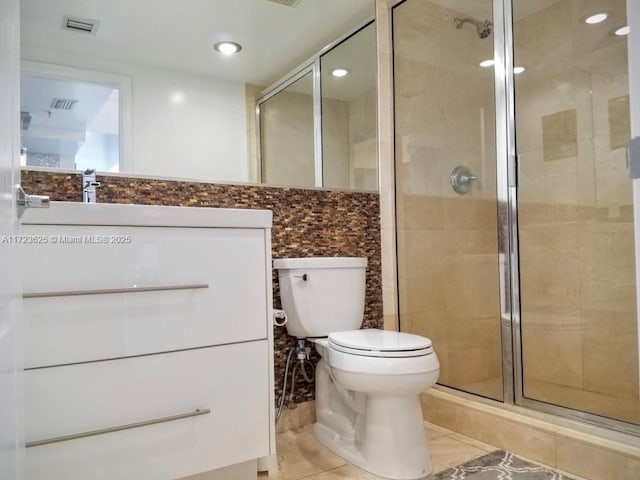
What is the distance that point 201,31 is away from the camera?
6.44ft

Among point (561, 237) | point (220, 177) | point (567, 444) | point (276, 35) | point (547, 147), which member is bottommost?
point (567, 444)

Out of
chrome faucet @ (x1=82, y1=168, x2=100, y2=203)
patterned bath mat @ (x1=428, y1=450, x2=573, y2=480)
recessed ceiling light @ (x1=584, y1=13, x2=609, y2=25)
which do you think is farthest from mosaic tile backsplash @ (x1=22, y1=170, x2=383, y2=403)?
recessed ceiling light @ (x1=584, y1=13, x2=609, y2=25)

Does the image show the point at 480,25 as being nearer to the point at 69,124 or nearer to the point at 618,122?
the point at 618,122

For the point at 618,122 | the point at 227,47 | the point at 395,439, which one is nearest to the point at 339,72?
the point at 227,47

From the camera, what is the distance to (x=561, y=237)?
7.03ft

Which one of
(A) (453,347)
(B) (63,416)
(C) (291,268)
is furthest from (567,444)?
(B) (63,416)

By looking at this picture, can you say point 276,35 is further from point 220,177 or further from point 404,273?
point 404,273

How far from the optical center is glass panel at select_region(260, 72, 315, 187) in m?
2.08

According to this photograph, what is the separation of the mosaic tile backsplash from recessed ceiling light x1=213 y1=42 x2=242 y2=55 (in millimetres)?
580

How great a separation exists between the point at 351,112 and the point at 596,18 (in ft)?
3.65

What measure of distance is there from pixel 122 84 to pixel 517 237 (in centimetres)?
167

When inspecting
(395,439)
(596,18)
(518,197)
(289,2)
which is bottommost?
(395,439)

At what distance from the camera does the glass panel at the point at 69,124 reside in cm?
162

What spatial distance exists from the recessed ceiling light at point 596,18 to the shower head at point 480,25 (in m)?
0.42
